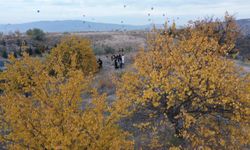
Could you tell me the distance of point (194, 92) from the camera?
15.9 meters

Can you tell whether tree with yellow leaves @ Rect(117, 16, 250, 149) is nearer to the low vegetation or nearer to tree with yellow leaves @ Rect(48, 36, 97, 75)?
the low vegetation

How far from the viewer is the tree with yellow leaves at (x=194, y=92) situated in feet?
50.9

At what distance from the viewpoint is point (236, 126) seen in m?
17.7

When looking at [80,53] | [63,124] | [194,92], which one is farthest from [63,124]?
[80,53]

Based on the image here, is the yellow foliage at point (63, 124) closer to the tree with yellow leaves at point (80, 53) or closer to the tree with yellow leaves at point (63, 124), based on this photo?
the tree with yellow leaves at point (63, 124)

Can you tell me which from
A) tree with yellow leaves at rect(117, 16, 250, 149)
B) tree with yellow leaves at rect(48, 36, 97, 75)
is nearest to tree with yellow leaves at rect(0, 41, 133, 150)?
tree with yellow leaves at rect(117, 16, 250, 149)

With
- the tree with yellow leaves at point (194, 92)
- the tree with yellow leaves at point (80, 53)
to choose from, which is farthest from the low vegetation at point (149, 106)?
the tree with yellow leaves at point (80, 53)

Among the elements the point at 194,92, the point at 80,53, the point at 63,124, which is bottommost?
the point at 80,53

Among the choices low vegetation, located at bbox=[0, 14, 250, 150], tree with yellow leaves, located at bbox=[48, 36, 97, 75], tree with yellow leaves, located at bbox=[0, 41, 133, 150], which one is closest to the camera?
tree with yellow leaves, located at bbox=[0, 41, 133, 150]

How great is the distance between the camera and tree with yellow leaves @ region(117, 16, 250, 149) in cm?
1552

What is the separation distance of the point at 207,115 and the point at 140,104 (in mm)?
3147

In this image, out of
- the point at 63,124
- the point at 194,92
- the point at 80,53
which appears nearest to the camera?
the point at 63,124

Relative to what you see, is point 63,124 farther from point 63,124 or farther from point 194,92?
point 194,92

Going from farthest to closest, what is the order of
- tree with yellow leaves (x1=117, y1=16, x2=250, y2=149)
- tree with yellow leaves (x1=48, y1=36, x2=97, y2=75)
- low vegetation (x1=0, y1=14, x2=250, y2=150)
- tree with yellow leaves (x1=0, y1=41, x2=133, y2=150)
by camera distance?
tree with yellow leaves (x1=48, y1=36, x2=97, y2=75)
tree with yellow leaves (x1=117, y1=16, x2=250, y2=149)
low vegetation (x1=0, y1=14, x2=250, y2=150)
tree with yellow leaves (x1=0, y1=41, x2=133, y2=150)
